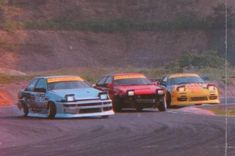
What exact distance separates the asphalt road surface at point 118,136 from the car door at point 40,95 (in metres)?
0.85

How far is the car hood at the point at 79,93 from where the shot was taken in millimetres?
23641

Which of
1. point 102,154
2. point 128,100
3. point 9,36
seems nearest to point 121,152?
point 102,154

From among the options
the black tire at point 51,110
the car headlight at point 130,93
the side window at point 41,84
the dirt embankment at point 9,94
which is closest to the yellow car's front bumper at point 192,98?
the car headlight at point 130,93

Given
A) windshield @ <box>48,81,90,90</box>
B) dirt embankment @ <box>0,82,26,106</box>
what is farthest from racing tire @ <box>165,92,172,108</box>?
dirt embankment @ <box>0,82,26,106</box>

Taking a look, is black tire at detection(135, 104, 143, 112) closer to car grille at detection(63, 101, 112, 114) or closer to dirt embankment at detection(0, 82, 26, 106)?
car grille at detection(63, 101, 112, 114)

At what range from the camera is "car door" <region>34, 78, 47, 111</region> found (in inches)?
969

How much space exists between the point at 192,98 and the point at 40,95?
7.32 meters

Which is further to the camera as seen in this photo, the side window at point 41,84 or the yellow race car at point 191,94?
the yellow race car at point 191,94

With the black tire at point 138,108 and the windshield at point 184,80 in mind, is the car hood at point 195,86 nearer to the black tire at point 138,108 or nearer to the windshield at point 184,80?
the windshield at point 184,80

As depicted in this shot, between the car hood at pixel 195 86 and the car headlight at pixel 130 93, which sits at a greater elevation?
the car hood at pixel 195 86

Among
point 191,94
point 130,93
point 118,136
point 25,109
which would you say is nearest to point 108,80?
point 130,93

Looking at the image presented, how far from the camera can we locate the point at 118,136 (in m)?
17.3

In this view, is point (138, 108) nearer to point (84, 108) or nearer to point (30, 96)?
point (30, 96)

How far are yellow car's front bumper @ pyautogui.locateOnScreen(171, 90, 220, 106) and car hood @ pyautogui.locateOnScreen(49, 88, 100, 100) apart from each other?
6.58 meters
